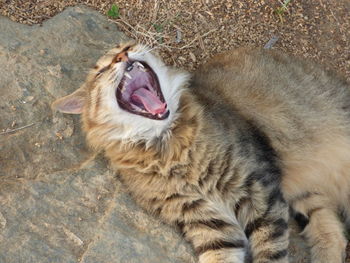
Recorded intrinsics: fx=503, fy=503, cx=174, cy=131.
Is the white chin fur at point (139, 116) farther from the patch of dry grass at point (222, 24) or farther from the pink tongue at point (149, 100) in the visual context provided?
the patch of dry grass at point (222, 24)

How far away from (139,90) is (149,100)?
0.11 metres

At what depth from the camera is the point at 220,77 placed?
13.8 feet

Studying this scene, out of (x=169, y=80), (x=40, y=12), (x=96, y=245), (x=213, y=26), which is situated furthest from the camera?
(x=213, y=26)

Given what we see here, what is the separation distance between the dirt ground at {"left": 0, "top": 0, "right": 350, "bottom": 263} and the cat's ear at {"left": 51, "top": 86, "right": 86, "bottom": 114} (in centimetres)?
127

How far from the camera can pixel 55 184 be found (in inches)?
140

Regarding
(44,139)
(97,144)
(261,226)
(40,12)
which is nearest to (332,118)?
(261,226)

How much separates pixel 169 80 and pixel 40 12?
174cm

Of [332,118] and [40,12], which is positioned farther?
[40,12]

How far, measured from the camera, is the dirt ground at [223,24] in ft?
16.0

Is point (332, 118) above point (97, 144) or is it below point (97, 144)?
above

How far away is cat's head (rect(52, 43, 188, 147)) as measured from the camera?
3.48m

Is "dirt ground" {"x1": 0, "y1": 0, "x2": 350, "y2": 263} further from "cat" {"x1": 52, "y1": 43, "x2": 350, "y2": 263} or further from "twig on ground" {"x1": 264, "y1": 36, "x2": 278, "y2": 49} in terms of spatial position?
"cat" {"x1": 52, "y1": 43, "x2": 350, "y2": 263}

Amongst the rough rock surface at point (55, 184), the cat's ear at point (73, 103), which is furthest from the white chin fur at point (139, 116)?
the rough rock surface at point (55, 184)

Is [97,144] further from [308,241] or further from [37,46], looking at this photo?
[308,241]
